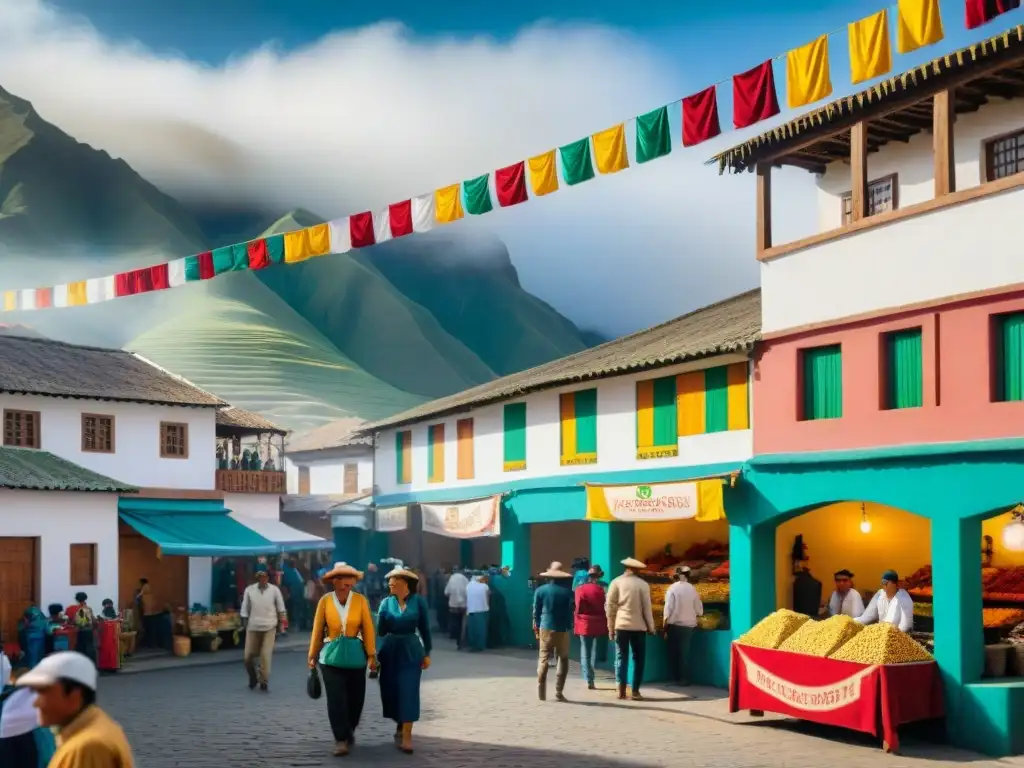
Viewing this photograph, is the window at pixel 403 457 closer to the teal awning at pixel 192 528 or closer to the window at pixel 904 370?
the teal awning at pixel 192 528

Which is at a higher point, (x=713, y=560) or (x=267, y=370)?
(x=267, y=370)

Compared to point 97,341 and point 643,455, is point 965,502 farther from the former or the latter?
point 97,341

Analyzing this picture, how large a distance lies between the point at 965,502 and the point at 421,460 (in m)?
19.4

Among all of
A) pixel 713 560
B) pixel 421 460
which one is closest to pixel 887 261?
pixel 713 560

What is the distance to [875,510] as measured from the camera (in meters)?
21.6

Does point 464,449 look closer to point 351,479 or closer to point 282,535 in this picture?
point 282,535

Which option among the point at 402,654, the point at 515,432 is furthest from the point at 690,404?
the point at 402,654

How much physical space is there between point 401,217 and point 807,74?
870 centimetres

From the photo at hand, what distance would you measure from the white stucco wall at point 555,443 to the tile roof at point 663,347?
339mm

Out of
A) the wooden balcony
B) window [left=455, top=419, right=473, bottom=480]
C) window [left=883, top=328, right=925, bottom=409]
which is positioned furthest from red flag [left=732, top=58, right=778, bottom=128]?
the wooden balcony

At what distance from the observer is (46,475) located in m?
25.9

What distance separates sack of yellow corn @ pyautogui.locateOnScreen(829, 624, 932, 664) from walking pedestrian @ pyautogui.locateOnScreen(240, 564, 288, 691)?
26.6 ft

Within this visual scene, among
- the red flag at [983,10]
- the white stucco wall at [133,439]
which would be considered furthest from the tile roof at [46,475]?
the red flag at [983,10]

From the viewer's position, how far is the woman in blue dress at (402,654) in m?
13.2
